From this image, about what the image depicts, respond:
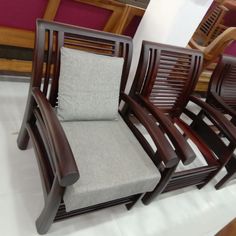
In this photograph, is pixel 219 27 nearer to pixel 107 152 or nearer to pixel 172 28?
pixel 172 28

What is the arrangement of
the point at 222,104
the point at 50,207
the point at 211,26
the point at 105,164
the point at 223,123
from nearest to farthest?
the point at 50,207 < the point at 105,164 < the point at 223,123 < the point at 222,104 < the point at 211,26

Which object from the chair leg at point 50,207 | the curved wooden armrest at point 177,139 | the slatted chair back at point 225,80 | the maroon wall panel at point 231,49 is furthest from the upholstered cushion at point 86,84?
the maroon wall panel at point 231,49

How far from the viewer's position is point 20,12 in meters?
1.86

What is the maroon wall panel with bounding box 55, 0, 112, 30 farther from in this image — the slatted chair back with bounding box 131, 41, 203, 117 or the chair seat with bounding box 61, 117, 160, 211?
the chair seat with bounding box 61, 117, 160, 211

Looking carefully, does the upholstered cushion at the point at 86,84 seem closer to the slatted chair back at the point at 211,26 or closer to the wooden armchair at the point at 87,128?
the wooden armchair at the point at 87,128

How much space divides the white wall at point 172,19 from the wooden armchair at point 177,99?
9.3 inches

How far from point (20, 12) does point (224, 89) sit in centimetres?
180

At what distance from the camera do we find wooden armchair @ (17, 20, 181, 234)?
4.01 ft

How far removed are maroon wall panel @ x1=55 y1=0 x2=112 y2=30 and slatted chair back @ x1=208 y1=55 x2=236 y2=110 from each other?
1025 millimetres

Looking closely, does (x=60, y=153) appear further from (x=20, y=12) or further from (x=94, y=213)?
(x=20, y=12)

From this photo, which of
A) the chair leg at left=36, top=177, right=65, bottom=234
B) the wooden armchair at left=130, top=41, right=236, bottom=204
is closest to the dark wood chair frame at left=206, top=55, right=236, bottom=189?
the wooden armchair at left=130, top=41, right=236, bottom=204

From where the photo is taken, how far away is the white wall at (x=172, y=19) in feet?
6.19

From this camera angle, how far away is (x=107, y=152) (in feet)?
4.58

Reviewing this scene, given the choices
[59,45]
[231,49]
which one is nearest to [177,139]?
[59,45]
